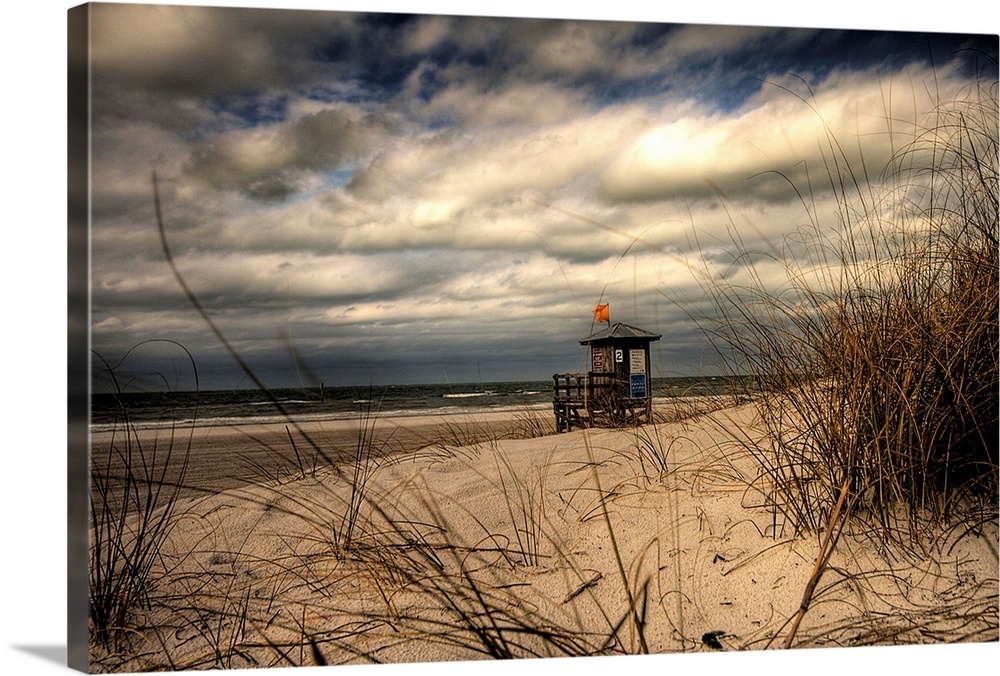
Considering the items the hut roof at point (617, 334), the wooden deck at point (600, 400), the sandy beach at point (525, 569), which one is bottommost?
the sandy beach at point (525, 569)

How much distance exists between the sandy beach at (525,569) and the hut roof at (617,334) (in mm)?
501

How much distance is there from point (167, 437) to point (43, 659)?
909mm

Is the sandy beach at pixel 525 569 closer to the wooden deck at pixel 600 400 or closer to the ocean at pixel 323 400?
the ocean at pixel 323 400

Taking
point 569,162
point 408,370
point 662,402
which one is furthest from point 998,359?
point 408,370

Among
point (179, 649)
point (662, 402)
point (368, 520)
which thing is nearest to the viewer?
point (179, 649)

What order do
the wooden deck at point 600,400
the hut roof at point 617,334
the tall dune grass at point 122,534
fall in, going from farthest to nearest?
the wooden deck at point 600,400 → the hut roof at point 617,334 → the tall dune grass at point 122,534

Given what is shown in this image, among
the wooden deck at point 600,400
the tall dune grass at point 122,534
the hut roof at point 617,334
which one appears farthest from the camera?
the wooden deck at point 600,400

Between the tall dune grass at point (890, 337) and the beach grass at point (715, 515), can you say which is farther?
the tall dune grass at point (890, 337)

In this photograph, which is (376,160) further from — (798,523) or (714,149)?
(798,523)

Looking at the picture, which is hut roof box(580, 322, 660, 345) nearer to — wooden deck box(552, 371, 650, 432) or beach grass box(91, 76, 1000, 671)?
wooden deck box(552, 371, 650, 432)

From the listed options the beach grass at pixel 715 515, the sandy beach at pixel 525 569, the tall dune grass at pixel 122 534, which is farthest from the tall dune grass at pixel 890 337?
the tall dune grass at pixel 122 534

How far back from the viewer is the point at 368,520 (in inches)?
136

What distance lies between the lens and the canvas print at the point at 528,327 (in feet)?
10.5

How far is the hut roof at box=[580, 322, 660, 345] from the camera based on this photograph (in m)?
3.73
